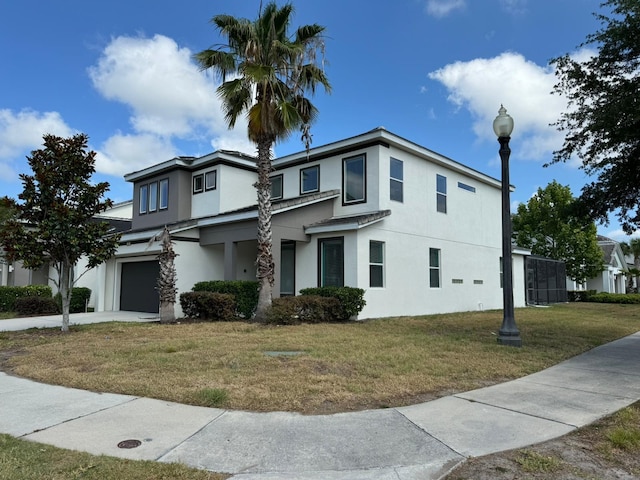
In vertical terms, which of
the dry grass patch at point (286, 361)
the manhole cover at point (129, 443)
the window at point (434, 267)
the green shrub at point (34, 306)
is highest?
the window at point (434, 267)

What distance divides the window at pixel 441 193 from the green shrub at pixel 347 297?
631 centimetres

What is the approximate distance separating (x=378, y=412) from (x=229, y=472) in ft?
6.54

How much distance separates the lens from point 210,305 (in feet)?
45.5

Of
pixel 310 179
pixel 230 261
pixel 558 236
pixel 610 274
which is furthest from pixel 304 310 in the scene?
pixel 610 274

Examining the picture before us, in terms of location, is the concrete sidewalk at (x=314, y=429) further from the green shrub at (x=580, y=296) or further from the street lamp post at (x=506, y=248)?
the green shrub at (x=580, y=296)

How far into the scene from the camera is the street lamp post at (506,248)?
9539 mm

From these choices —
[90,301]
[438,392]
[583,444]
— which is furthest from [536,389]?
[90,301]

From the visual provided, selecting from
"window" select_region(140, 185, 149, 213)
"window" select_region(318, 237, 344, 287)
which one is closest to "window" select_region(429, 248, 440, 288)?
"window" select_region(318, 237, 344, 287)

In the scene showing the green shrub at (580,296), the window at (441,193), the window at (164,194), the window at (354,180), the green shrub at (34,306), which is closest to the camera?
the window at (354,180)

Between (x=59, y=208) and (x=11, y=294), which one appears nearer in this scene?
(x=59, y=208)

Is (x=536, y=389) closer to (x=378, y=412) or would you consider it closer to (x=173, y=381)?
(x=378, y=412)

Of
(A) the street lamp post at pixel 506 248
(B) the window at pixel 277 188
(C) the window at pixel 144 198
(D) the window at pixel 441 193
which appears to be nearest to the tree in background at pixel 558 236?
(D) the window at pixel 441 193

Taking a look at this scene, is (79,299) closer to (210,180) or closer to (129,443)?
(210,180)

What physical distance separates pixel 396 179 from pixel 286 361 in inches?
415
